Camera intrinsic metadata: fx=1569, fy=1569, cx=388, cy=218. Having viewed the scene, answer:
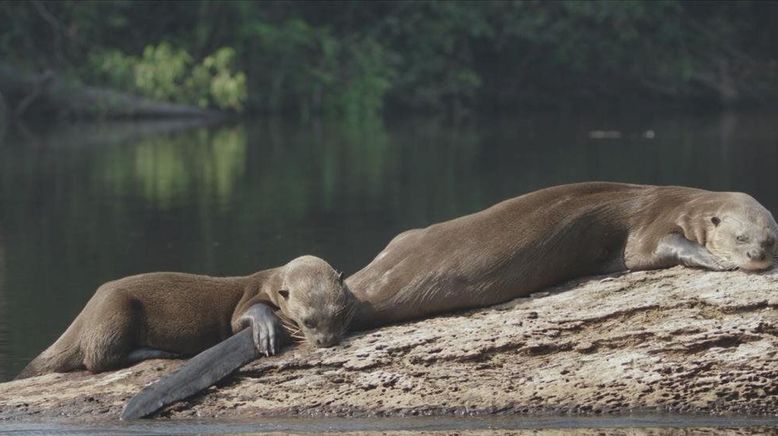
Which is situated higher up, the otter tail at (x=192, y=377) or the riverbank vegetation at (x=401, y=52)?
the riverbank vegetation at (x=401, y=52)

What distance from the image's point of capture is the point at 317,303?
24.7ft

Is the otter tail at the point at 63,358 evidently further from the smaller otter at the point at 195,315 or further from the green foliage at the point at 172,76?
the green foliage at the point at 172,76

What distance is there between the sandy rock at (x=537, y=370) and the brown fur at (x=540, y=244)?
0.24 meters

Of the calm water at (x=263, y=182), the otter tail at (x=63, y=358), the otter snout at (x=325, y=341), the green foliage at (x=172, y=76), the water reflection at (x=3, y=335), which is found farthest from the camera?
the green foliage at (x=172, y=76)

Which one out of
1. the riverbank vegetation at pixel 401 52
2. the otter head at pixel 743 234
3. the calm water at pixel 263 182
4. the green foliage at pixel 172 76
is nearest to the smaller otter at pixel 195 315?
the calm water at pixel 263 182

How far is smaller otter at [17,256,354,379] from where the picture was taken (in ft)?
24.8

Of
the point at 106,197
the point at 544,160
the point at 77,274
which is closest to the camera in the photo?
the point at 77,274

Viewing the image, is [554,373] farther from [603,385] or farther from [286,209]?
[286,209]

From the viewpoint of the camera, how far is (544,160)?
82.7 ft

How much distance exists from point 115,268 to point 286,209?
5.07m

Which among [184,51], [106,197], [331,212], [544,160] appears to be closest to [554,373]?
[331,212]

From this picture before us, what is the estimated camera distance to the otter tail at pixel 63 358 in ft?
25.9

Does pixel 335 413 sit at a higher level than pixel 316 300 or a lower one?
lower

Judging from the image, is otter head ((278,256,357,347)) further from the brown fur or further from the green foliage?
the green foliage
